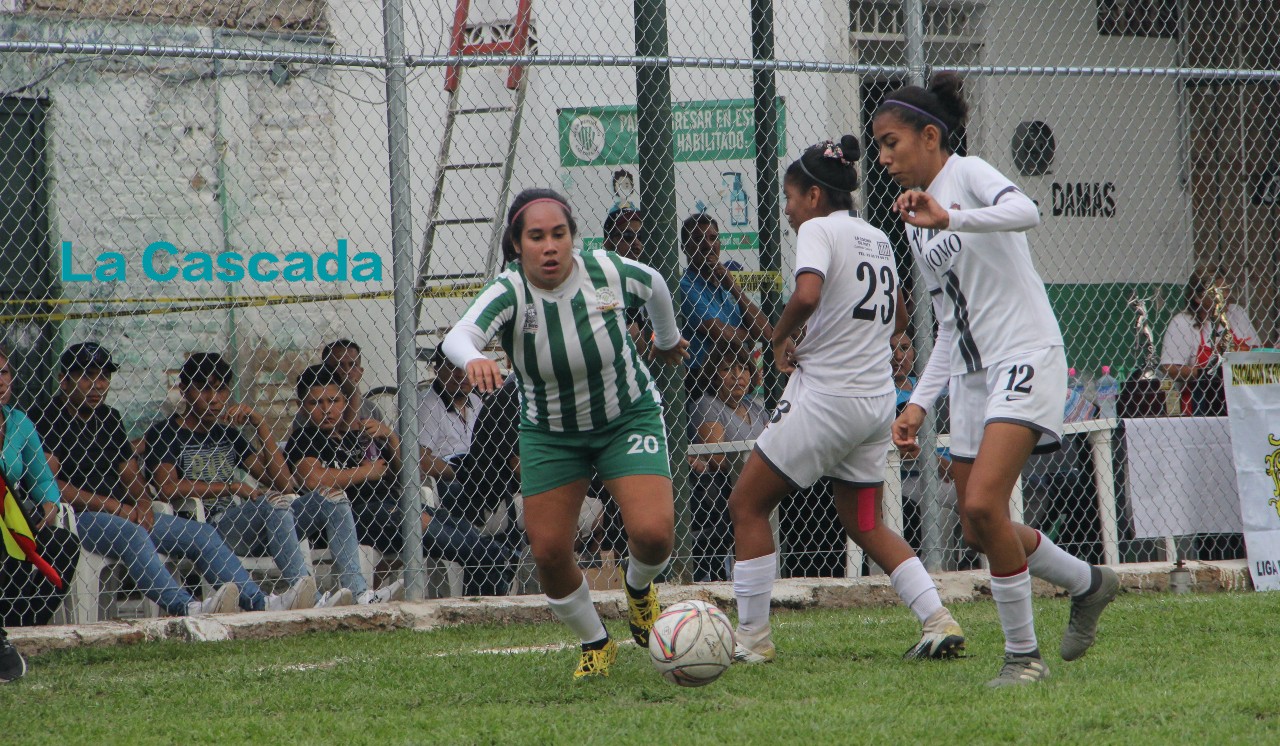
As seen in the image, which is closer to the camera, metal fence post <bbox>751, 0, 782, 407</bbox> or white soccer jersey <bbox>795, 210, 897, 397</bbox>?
white soccer jersey <bbox>795, 210, 897, 397</bbox>

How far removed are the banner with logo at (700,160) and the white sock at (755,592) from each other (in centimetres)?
366

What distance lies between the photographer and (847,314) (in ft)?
18.8

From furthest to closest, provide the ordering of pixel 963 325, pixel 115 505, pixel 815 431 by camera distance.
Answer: pixel 115 505, pixel 815 431, pixel 963 325

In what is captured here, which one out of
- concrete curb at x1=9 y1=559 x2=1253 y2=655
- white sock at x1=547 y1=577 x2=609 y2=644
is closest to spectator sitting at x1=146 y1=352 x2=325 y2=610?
concrete curb at x1=9 y1=559 x2=1253 y2=655

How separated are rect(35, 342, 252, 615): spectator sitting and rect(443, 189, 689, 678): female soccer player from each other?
8.80 ft

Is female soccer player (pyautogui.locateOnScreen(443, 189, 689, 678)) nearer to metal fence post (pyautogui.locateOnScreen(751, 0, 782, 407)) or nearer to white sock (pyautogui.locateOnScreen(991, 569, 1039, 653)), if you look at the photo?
white sock (pyautogui.locateOnScreen(991, 569, 1039, 653))

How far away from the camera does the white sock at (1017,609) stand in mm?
4867

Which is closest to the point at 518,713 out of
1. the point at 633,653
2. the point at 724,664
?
the point at 724,664

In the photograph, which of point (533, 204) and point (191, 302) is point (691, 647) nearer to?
point (533, 204)

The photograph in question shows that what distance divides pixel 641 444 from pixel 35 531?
3.15 meters

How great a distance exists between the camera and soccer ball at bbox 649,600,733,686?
15.5 feet

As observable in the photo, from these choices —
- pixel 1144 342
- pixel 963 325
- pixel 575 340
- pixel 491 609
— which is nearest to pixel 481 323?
pixel 575 340

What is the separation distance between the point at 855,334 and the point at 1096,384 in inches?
151

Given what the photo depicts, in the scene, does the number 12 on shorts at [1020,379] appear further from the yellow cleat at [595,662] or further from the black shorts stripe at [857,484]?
the yellow cleat at [595,662]
